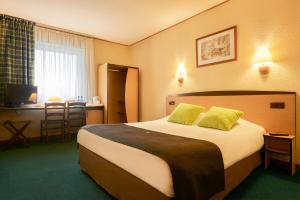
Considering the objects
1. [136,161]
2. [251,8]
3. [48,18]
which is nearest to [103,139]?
[136,161]

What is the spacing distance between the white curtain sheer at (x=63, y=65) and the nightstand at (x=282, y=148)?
13.1ft

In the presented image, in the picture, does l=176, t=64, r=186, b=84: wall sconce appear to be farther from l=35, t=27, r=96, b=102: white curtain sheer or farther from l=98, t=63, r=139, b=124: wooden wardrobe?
l=35, t=27, r=96, b=102: white curtain sheer

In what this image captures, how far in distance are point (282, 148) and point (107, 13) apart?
3.60 meters

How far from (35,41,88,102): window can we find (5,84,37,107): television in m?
0.36

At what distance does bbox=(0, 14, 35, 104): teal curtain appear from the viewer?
3.67 metres

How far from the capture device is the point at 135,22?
398 centimetres

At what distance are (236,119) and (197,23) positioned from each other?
2.06m

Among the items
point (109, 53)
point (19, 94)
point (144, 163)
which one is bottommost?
point (144, 163)

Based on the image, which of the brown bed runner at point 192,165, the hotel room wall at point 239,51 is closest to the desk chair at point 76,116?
the hotel room wall at point 239,51

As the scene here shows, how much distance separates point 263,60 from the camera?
262 centimetres

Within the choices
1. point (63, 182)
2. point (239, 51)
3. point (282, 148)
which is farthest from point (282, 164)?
point (63, 182)

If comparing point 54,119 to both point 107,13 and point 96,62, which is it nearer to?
point 96,62

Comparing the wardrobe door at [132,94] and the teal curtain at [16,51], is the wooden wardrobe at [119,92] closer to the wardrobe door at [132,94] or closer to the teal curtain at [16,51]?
the wardrobe door at [132,94]

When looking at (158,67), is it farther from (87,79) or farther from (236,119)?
(236,119)
